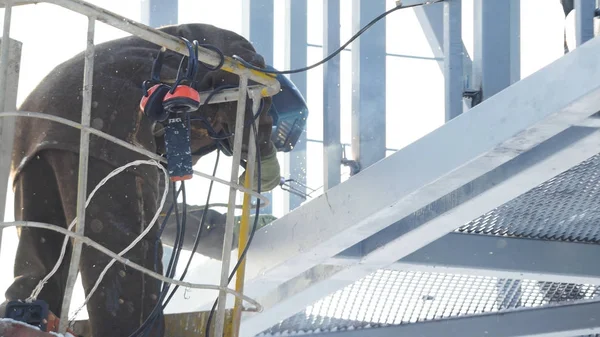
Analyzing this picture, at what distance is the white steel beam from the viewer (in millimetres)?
4484

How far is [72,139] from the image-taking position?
493 centimetres

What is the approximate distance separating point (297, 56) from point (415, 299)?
1638 millimetres

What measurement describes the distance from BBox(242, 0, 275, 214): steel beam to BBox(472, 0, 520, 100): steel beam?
1.87 m

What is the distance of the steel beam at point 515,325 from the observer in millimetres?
7199

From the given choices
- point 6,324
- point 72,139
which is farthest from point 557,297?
point 6,324

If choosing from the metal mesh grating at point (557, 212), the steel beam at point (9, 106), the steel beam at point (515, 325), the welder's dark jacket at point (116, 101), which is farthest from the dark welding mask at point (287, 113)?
the steel beam at point (9, 106)

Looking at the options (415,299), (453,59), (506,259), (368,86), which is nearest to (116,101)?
(368,86)

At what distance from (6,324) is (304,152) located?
3.62 meters

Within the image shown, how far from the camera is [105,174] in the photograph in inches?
191

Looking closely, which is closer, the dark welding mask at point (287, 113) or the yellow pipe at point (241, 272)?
the yellow pipe at point (241, 272)

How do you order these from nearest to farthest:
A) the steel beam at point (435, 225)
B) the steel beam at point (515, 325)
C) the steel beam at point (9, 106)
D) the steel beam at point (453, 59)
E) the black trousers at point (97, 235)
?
the steel beam at point (9, 106) → the black trousers at point (97, 235) → the steel beam at point (435, 225) → the steel beam at point (453, 59) → the steel beam at point (515, 325)

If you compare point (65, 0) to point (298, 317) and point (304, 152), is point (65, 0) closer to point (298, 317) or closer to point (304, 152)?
point (304, 152)

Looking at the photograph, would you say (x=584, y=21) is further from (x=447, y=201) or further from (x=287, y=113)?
(x=287, y=113)

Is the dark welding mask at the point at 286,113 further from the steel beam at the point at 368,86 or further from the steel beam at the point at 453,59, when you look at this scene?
the steel beam at the point at 453,59
